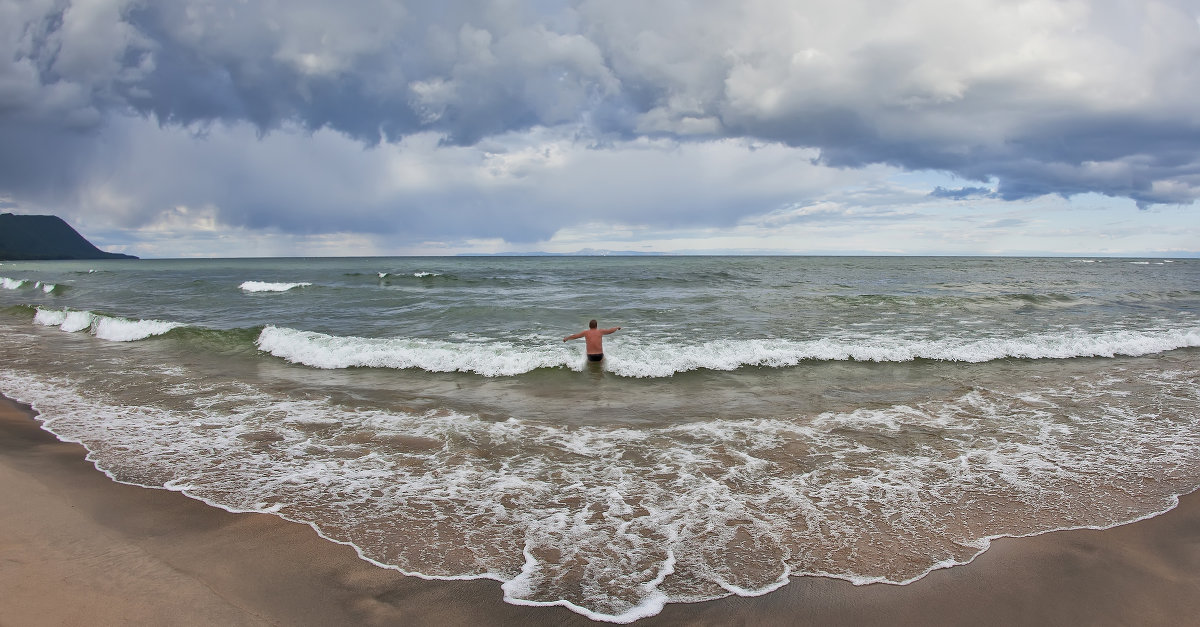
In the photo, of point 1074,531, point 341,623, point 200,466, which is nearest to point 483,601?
point 341,623

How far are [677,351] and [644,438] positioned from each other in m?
6.01

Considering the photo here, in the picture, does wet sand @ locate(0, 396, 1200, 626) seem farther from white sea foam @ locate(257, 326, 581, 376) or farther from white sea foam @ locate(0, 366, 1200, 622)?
white sea foam @ locate(257, 326, 581, 376)

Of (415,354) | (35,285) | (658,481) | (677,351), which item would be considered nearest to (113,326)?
(415,354)

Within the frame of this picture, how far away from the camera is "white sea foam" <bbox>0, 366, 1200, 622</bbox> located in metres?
4.35

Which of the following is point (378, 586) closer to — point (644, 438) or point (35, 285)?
point (644, 438)

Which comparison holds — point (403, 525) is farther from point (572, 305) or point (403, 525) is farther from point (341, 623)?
point (572, 305)

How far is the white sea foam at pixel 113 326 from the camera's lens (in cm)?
1717

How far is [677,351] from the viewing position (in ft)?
44.0

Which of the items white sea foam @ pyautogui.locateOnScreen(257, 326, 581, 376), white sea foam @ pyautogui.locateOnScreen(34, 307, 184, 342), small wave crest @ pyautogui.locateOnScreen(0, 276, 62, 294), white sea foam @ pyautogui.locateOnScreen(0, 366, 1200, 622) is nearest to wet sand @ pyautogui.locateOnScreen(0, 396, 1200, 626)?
white sea foam @ pyautogui.locateOnScreen(0, 366, 1200, 622)

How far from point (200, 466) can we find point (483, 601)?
471 cm

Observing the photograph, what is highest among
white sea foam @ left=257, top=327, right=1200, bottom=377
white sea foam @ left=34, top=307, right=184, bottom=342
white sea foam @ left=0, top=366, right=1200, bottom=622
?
white sea foam @ left=34, top=307, right=184, bottom=342

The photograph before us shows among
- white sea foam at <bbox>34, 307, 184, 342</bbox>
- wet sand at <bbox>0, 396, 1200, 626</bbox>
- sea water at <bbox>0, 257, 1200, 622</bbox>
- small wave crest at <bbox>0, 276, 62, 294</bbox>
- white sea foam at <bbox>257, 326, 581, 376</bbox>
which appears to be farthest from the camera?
small wave crest at <bbox>0, 276, 62, 294</bbox>

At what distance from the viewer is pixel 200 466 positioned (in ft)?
21.0

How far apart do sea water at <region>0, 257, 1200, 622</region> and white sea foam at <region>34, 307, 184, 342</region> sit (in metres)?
0.11
